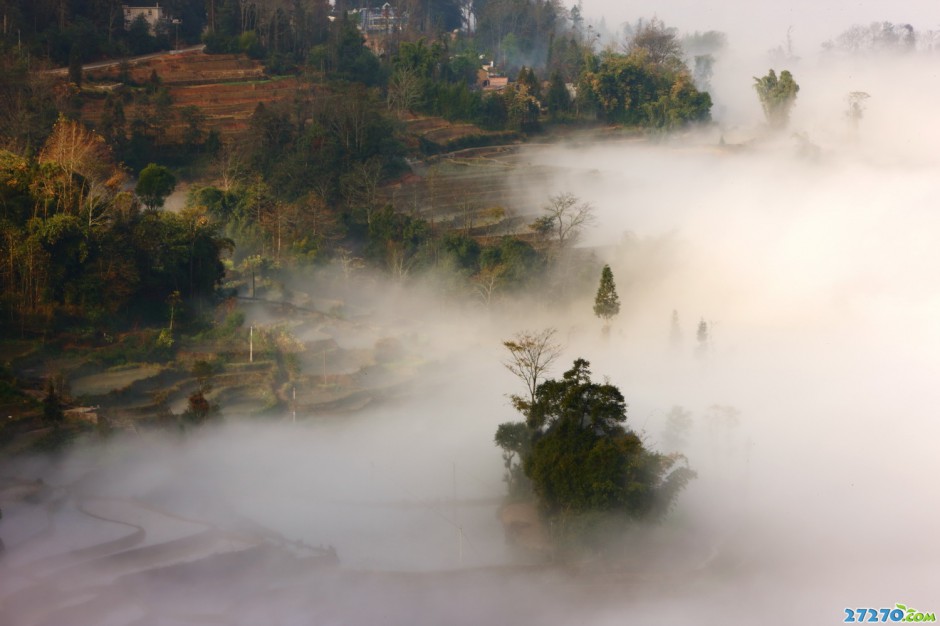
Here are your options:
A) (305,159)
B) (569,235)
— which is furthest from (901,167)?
(305,159)

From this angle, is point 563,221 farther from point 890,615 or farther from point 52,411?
point 890,615

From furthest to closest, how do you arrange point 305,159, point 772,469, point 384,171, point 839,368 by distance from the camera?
point 384,171
point 305,159
point 839,368
point 772,469

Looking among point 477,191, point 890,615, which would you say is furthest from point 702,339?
point 890,615

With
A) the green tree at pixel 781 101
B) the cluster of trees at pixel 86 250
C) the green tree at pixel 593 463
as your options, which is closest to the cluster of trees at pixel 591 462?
the green tree at pixel 593 463

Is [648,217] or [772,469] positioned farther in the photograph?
[648,217]

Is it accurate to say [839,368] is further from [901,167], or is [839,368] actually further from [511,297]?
[901,167]

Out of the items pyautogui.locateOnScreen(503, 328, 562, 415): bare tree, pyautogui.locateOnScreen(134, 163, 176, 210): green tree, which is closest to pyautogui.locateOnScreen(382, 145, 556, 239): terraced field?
pyautogui.locateOnScreen(503, 328, 562, 415): bare tree

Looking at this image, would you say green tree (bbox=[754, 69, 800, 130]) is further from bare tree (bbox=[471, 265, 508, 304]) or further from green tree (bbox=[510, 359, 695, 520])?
green tree (bbox=[510, 359, 695, 520])
